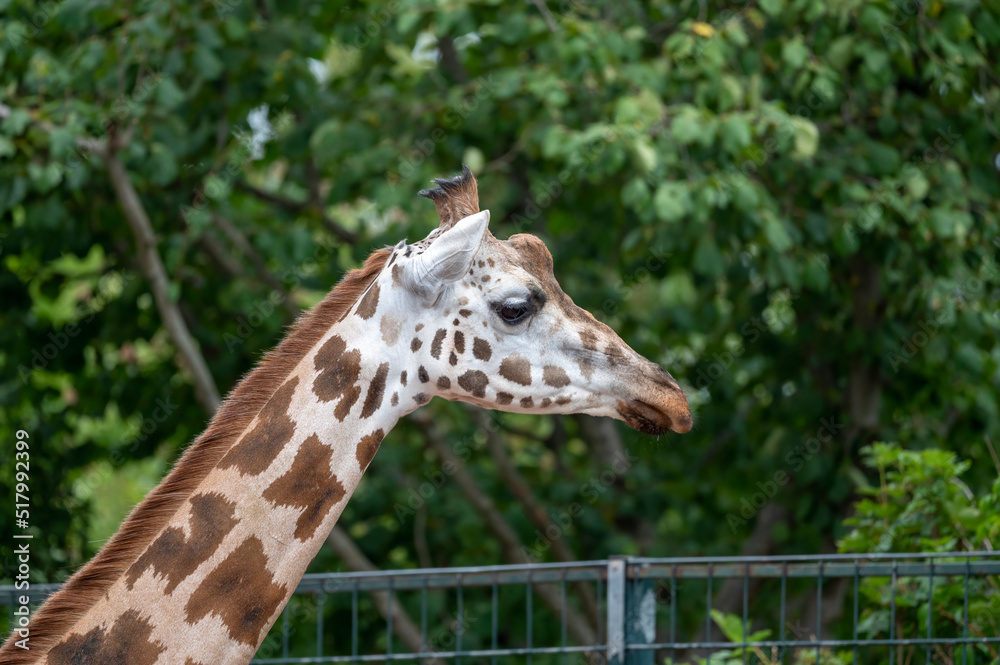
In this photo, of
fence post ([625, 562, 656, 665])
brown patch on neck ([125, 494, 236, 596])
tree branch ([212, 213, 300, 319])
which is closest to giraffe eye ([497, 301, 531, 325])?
brown patch on neck ([125, 494, 236, 596])

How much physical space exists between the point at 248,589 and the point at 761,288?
5044mm

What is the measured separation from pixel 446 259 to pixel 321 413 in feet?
1.84

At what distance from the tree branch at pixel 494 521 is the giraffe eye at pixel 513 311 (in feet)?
13.2

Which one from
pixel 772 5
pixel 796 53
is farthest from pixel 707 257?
pixel 772 5

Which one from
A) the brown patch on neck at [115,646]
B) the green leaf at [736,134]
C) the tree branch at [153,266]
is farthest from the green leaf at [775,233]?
the brown patch on neck at [115,646]

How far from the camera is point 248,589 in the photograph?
2729mm

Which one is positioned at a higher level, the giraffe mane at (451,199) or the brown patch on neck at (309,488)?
the giraffe mane at (451,199)

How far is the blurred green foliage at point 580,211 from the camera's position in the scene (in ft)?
18.2

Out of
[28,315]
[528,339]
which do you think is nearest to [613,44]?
[528,339]

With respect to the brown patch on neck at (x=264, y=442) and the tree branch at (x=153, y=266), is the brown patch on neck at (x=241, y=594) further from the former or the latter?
the tree branch at (x=153, y=266)

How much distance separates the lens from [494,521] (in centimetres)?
727

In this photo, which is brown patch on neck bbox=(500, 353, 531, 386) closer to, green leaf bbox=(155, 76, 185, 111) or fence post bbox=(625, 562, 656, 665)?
fence post bbox=(625, 562, 656, 665)

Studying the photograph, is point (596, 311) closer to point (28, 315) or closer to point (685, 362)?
point (685, 362)

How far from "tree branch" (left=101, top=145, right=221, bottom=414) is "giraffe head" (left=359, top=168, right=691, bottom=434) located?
3392 mm
